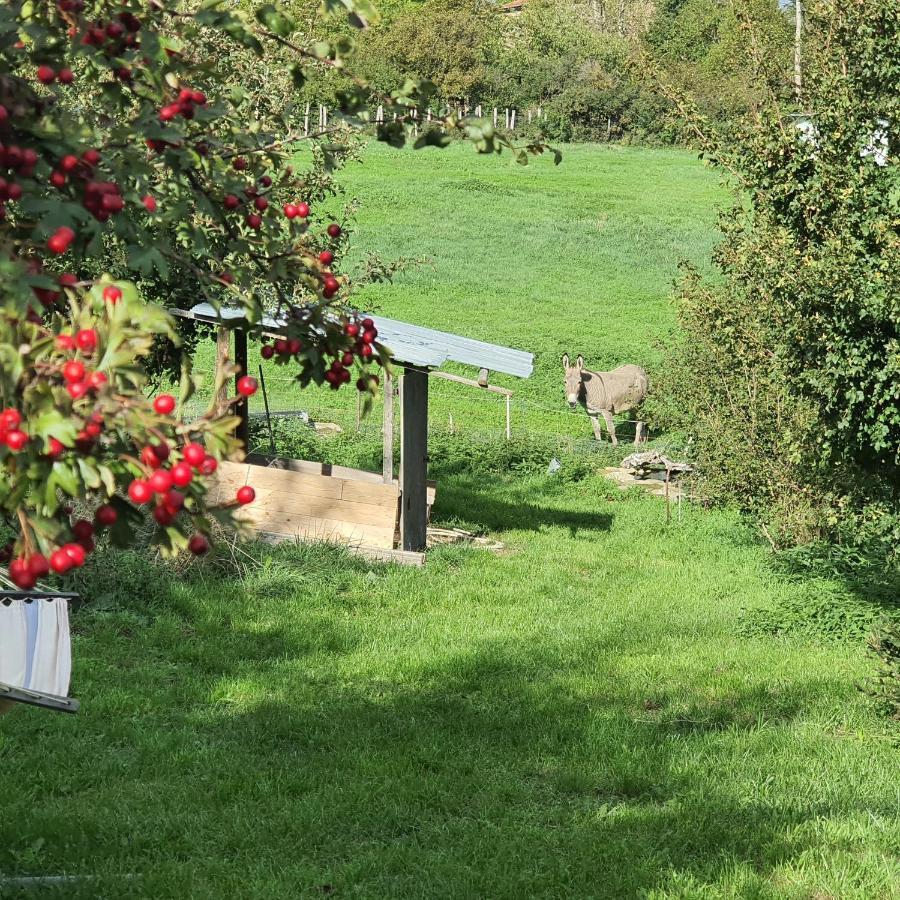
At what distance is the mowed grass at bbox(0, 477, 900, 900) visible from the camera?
6391 mm

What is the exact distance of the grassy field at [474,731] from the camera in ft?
21.1

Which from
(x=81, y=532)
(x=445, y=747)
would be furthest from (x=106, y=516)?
(x=445, y=747)

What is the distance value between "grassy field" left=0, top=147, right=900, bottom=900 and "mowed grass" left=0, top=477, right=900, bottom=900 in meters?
0.02

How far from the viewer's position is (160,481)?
2.38 m

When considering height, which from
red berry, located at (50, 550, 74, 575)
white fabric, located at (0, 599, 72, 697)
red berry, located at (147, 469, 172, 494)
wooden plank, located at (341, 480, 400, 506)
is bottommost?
wooden plank, located at (341, 480, 400, 506)

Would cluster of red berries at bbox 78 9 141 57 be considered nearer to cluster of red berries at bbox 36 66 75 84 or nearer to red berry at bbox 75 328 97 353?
cluster of red berries at bbox 36 66 75 84

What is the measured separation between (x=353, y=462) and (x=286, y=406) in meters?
5.66

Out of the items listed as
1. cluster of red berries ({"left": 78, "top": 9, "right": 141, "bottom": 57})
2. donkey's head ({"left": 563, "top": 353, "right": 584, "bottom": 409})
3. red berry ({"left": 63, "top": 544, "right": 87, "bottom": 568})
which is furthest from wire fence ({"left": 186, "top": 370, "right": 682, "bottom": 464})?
red berry ({"left": 63, "top": 544, "right": 87, "bottom": 568})

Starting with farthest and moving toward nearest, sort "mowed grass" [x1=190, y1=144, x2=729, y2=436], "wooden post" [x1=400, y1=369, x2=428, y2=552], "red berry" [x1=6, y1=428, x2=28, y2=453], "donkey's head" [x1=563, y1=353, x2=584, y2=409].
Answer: "mowed grass" [x1=190, y1=144, x2=729, y2=436] < "donkey's head" [x1=563, y1=353, x2=584, y2=409] < "wooden post" [x1=400, y1=369, x2=428, y2=552] < "red berry" [x1=6, y1=428, x2=28, y2=453]

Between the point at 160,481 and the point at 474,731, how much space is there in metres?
6.48

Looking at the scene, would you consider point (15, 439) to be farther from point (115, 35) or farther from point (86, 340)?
point (115, 35)

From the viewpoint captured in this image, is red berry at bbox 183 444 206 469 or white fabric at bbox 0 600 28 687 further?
white fabric at bbox 0 600 28 687

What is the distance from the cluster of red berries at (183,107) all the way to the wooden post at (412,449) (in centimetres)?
1001

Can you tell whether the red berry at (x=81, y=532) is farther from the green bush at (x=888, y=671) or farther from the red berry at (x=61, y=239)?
the green bush at (x=888, y=671)
